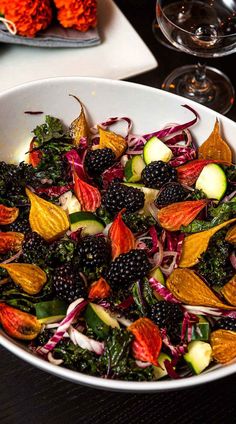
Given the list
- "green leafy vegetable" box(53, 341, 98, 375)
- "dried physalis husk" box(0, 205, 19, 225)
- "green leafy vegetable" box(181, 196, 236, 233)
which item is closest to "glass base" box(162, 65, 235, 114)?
"green leafy vegetable" box(181, 196, 236, 233)

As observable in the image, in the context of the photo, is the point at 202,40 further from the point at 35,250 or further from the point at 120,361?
the point at 120,361

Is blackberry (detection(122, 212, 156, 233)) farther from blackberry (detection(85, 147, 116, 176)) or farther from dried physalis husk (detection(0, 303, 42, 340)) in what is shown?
dried physalis husk (detection(0, 303, 42, 340))

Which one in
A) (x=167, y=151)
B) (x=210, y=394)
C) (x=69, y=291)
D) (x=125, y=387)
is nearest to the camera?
(x=125, y=387)

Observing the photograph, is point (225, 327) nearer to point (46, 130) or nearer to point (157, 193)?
point (157, 193)

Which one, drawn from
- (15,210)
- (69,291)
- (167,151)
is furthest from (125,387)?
(167,151)

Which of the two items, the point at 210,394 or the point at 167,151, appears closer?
the point at 210,394

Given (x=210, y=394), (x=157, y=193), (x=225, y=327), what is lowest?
(x=210, y=394)
